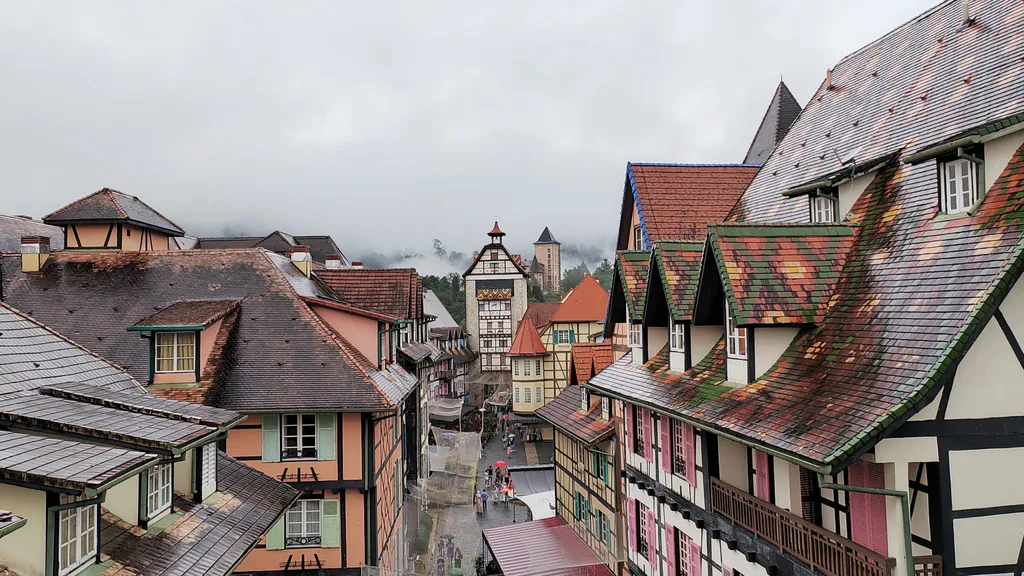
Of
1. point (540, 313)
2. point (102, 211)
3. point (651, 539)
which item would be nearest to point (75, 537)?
point (651, 539)

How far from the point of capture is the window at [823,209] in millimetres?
11062

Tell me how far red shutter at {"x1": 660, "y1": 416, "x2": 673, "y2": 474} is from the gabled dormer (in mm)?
3104

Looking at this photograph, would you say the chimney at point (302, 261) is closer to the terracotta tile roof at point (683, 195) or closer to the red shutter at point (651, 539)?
the terracotta tile roof at point (683, 195)

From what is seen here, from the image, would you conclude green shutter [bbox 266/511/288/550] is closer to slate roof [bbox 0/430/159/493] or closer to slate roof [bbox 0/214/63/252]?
slate roof [bbox 0/430/159/493]

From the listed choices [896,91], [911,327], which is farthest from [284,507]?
[896,91]

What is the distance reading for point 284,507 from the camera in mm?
11812

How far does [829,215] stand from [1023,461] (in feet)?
16.8

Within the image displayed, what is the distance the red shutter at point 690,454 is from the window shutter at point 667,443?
85 centimetres

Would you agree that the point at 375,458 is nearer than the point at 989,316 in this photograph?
No

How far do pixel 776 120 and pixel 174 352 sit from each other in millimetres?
19384

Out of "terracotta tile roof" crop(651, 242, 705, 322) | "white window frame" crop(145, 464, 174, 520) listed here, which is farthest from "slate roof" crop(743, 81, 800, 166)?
"white window frame" crop(145, 464, 174, 520)

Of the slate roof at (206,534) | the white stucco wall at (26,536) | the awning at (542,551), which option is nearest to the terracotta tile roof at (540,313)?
the awning at (542,551)

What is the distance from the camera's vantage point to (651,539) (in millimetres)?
14352

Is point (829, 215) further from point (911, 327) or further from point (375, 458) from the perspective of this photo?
point (375, 458)
